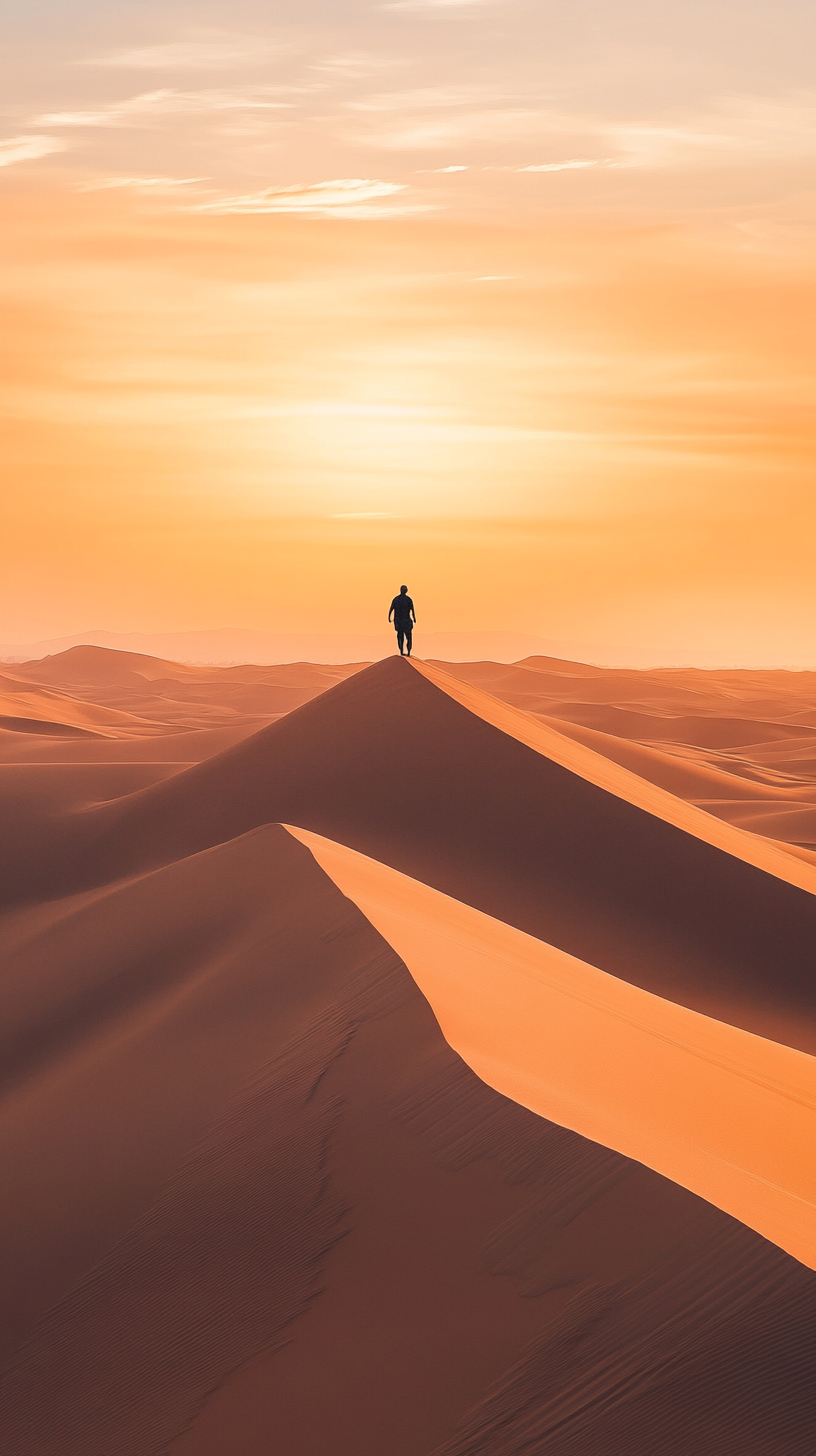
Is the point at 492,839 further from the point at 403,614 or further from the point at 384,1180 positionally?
the point at 384,1180

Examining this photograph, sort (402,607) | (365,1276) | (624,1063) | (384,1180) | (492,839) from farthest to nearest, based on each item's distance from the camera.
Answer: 1. (402,607)
2. (492,839)
3. (624,1063)
4. (384,1180)
5. (365,1276)

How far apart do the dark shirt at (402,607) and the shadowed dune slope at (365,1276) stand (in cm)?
969

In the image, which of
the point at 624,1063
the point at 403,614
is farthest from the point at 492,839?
the point at 624,1063

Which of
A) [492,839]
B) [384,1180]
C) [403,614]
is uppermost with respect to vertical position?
[403,614]

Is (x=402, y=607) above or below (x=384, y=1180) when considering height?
above

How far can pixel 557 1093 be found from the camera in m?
4.54

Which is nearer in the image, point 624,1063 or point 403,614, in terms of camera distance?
point 624,1063

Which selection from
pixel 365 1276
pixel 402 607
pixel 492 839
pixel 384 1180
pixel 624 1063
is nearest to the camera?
pixel 365 1276

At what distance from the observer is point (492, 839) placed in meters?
13.6

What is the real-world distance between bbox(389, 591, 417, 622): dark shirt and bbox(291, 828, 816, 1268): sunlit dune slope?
7.14 meters

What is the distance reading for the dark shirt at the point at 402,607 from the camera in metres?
15.2

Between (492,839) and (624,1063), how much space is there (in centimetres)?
818

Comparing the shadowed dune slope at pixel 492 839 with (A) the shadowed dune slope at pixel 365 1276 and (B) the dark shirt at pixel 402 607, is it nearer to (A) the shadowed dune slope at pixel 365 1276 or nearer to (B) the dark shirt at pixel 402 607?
(B) the dark shirt at pixel 402 607

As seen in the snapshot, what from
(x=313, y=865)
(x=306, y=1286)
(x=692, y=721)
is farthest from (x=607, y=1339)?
(x=692, y=721)
